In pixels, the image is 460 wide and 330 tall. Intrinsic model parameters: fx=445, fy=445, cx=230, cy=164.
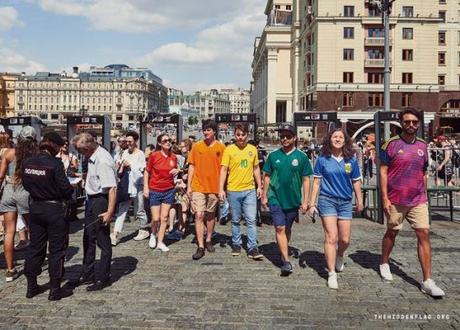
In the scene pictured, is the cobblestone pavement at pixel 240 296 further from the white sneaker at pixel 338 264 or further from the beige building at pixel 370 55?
the beige building at pixel 370 55

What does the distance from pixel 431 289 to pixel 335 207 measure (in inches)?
59.0

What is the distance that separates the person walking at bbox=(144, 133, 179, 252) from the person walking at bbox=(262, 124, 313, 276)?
2.15 meters

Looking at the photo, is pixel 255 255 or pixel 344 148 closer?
pixel 344 148

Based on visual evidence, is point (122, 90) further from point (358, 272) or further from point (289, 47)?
point (358, 272)

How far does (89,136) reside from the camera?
5.80 m

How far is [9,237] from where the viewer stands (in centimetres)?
621

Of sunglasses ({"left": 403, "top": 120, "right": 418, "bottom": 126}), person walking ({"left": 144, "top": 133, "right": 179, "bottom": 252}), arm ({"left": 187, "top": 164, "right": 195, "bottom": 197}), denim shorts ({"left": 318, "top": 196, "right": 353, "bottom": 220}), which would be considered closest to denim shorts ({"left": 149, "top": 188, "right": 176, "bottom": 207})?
person walking ({"left": 144, "top": 133, "right": 179, "bottom": 252})

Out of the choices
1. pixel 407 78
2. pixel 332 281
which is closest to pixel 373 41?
pixel 407 78

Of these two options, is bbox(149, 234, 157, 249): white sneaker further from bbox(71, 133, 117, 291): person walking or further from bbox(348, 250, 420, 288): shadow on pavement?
bbox(348, 250, 420, 288): shadow on pavement

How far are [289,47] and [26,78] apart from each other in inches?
5182

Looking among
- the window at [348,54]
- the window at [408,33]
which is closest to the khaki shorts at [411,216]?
the window at [348,54]

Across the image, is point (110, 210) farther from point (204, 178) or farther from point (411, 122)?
point (411, 122)

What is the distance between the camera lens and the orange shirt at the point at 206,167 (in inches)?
295

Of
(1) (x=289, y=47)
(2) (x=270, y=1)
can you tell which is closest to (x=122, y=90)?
(2) (x=270, y=1)
